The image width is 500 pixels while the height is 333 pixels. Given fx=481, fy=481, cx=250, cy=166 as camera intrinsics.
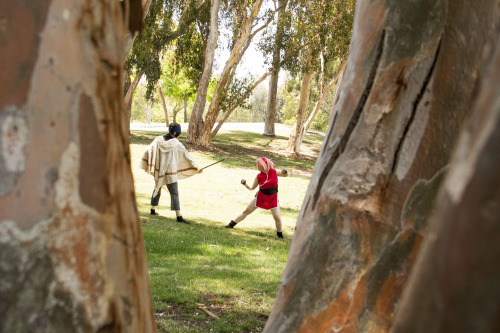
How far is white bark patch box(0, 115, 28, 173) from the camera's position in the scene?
1.10 meters

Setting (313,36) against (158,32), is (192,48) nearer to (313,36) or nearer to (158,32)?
(158,32)

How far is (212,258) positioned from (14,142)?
549 centimetres

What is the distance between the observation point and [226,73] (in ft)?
74.8

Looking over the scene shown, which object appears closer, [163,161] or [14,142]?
[14,142]

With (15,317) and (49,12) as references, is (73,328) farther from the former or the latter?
(49,12)

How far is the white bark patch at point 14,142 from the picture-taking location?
1.10m

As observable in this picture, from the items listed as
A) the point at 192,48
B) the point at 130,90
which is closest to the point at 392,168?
the point at 130,90

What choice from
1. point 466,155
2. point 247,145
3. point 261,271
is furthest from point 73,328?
point 247,145

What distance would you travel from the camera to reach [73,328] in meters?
1.12

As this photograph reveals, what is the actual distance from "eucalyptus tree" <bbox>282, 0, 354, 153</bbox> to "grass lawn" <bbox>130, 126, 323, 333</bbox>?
10.2 meters

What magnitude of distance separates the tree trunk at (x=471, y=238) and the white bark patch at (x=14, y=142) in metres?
0.89

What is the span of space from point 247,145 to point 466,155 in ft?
91.6

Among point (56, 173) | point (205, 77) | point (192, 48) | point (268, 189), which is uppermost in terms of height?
point (192, 48)

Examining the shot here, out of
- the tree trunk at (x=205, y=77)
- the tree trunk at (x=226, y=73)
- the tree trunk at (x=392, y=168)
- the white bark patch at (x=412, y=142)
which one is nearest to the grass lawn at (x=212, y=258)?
the tree trunk at (x=392, y=168)
